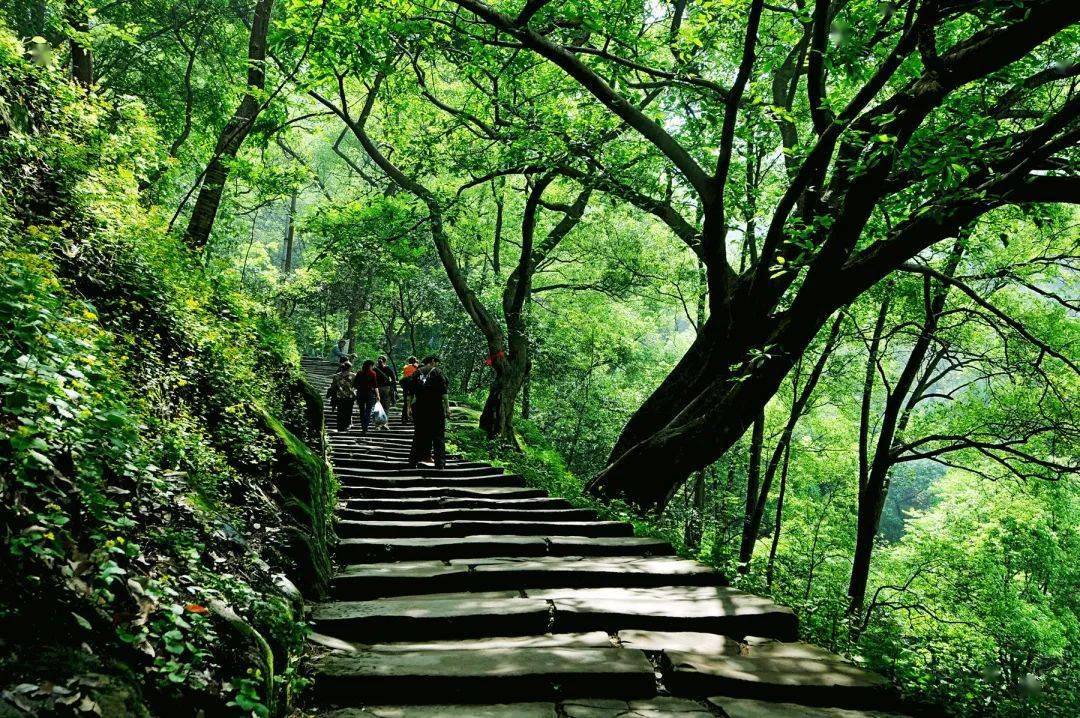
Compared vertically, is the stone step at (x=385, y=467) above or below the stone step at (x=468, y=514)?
above

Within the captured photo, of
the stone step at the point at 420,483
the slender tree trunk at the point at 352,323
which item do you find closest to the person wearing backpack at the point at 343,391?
the stone step at the point at 420,483

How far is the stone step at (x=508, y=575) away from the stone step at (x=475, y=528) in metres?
0.91

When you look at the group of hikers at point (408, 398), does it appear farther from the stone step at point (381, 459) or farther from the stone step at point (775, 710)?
the stone step at point (775, 710)

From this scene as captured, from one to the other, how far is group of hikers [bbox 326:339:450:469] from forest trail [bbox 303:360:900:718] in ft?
10.1

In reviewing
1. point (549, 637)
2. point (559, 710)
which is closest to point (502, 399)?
point (549, 637)

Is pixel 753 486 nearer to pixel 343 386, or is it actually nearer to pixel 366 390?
pixel 366 390

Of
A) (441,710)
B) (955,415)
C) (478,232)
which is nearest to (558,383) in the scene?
(478,232)

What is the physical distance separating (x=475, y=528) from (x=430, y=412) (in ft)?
10.6

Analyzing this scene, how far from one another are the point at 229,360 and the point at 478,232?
13.8 metres

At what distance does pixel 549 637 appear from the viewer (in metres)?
3.78

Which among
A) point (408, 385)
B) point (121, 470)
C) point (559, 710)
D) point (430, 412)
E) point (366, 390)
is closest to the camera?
point (121, 470)

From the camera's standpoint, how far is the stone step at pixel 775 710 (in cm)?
307

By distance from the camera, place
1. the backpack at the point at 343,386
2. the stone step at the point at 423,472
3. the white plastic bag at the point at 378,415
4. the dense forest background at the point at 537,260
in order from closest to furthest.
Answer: the dense forest background at the point at 537,260 < the stone step at the point at 423,472 < the backpack at the point at 343,386 < the white plastic bag at the point at 378,415

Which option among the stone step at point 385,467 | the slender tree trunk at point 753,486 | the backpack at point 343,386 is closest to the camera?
the stone step at point 385,467
